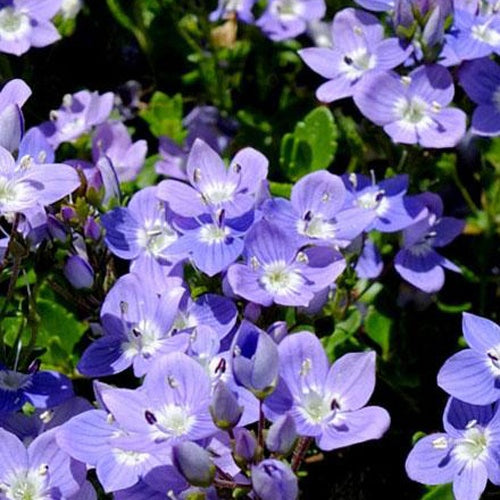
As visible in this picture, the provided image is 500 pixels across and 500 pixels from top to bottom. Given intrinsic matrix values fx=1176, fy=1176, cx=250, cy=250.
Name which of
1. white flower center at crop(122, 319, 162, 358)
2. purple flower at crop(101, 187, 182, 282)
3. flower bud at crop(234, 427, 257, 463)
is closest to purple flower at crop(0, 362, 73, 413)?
white flower center at crop(122, 319, 162, 358)

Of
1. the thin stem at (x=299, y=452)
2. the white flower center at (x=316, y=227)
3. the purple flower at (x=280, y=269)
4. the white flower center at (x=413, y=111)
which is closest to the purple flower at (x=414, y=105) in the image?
the white flower center at (x=413, y=111)

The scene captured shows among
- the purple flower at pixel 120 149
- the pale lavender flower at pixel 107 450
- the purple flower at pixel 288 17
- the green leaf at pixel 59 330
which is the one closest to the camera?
the pale lavender flower at pixel 107 450

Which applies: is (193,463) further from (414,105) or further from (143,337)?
(414,105)

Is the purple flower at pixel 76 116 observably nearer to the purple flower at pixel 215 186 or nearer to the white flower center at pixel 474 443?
the purple flower at pixel 215 186

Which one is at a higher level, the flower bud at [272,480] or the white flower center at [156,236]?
the flower bud at [272,480]

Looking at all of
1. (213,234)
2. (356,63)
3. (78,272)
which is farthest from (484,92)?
(78,272)

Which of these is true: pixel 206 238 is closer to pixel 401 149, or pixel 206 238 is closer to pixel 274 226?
pixel 274 226

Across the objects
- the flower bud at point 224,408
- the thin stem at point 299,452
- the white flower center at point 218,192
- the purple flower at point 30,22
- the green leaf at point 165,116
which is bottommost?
the green leaf at point 165,116
